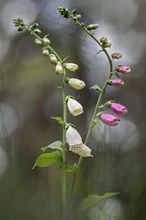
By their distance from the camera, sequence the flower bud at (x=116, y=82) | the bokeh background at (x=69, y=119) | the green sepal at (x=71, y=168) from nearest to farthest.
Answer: the bokeh background at (x=69, y=119) → the green sepal at (x=71, y=168) → the flower bud at (x=116, y=82)

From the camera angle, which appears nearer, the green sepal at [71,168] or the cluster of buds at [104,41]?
the green sepal at [71,168]

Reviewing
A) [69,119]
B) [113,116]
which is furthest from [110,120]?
[69,119]

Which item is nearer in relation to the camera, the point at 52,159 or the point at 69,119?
the point at 52,159

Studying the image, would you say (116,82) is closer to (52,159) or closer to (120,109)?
(120,109)

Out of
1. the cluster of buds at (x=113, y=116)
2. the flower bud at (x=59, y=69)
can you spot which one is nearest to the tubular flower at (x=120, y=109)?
the cluster of buds at (x=113, y=116)

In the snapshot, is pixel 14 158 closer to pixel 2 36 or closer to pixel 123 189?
pixel 123 189

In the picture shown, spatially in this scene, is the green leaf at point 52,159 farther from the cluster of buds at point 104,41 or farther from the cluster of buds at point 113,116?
the cluster of buds at point 104,41

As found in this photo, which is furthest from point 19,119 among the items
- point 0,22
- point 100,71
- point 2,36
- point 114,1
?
point 114,1

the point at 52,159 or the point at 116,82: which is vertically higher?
the point at 116,82

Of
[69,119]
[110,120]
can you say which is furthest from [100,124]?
[69,119]
